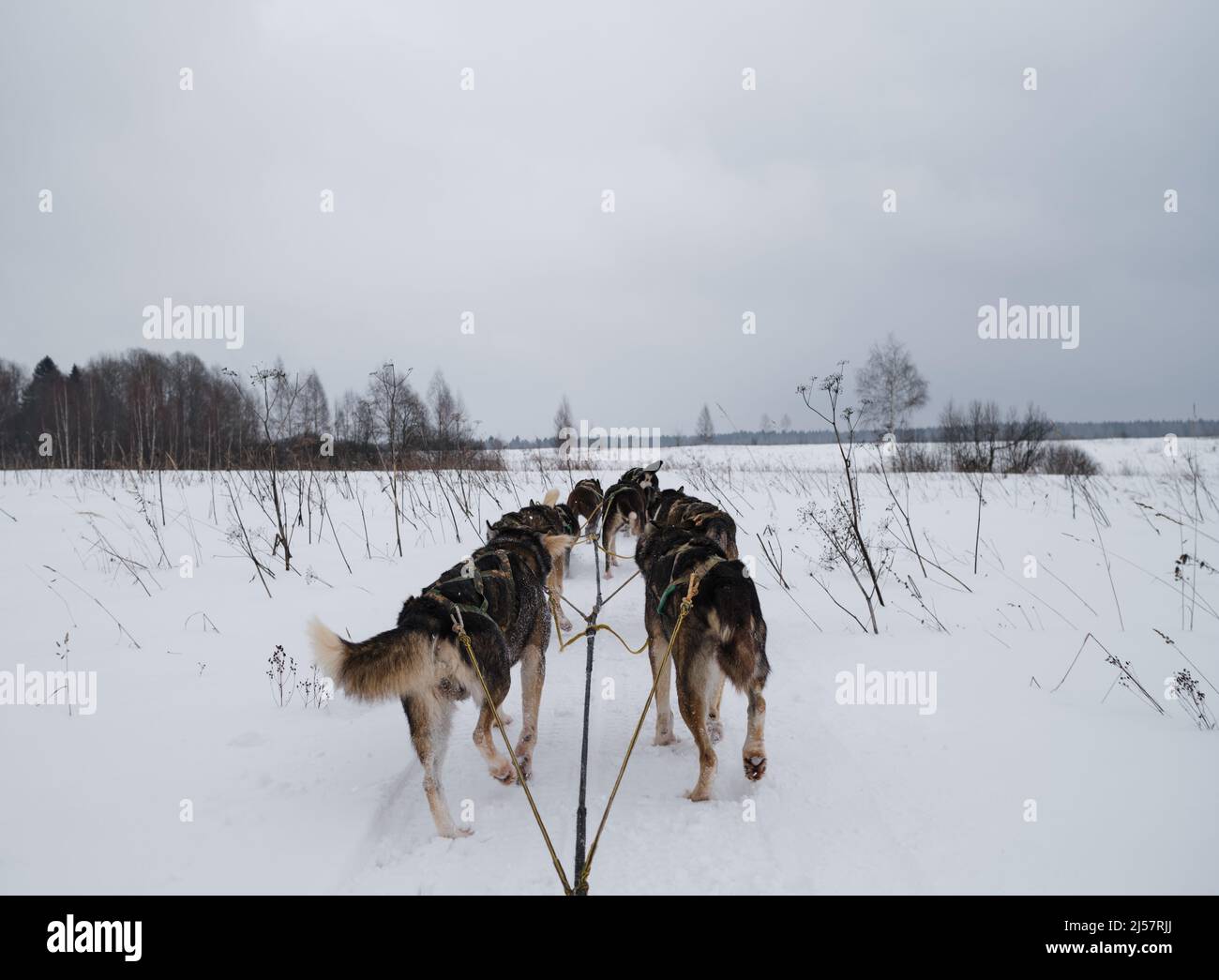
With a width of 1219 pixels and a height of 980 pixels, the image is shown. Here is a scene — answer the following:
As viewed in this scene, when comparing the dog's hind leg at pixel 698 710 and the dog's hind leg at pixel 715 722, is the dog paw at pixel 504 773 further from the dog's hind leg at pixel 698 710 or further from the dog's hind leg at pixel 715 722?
the dog's hind leg at pixel 715 722

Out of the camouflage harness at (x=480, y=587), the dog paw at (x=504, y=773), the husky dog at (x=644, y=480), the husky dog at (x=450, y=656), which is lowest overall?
the dog paw at (x=504, y=773)

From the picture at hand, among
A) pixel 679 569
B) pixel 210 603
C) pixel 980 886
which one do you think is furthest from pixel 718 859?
pixel 210 603

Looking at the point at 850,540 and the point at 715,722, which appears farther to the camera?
the point at 850,540

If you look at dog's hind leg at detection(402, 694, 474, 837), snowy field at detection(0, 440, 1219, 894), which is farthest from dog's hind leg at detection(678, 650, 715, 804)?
dog's hind leg at detection(402, 694, 474, 837)

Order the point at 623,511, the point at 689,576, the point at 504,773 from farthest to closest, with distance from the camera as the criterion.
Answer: the point at 623,511, the point at 689,576, the point at 504,773

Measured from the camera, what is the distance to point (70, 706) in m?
3.63

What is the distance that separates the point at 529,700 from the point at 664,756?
898mm

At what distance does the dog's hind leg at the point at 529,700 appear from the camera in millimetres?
3314

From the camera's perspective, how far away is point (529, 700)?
345cm

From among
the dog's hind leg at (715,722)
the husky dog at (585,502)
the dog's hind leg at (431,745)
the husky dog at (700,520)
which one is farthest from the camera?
the husky dog at (585,502)

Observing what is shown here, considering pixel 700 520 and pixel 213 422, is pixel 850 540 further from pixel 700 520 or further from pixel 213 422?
pixel 213 422

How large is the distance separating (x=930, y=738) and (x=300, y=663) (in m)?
4.48

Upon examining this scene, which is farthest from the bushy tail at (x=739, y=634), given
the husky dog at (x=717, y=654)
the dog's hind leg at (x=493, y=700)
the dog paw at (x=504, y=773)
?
the dog paw at (x=504, y=773)

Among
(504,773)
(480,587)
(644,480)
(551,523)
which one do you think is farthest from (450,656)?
(644,480)
